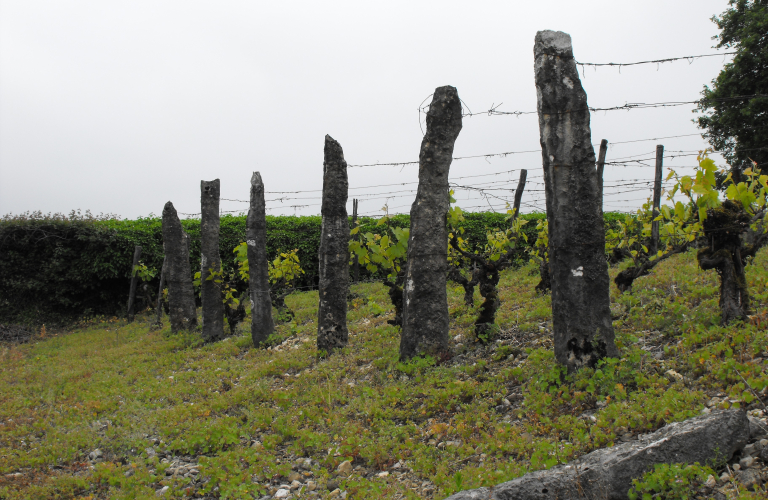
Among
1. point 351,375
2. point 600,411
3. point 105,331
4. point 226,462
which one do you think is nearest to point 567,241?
point 600,411

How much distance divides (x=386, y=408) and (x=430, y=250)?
2.48m

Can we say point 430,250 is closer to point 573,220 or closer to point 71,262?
point 573,220

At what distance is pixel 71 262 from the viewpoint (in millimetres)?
17266

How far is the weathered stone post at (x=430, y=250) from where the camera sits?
22.4 feet

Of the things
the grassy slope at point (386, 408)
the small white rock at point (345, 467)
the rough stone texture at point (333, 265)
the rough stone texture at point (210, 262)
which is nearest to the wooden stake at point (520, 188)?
the grassy slope at point (386, 408)

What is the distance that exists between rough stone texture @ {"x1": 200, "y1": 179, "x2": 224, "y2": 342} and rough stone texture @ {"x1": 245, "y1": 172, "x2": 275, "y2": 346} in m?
1.73

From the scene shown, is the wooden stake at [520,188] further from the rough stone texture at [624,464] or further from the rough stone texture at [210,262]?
the rough stone texture at [624,464]

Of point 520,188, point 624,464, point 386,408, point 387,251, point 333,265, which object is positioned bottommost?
point 386,408

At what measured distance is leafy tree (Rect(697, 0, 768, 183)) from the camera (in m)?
17.3

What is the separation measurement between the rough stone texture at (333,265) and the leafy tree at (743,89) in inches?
603

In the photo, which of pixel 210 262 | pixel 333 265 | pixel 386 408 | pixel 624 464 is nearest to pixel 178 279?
pixel 210 262

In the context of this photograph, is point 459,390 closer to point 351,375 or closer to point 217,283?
point 351,375

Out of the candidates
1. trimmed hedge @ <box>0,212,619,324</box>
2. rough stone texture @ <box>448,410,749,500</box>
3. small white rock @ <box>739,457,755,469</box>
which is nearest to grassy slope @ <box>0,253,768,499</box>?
rough stone texture @ <box>448,410,749,500</box>

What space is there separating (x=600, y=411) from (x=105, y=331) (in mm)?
15801
